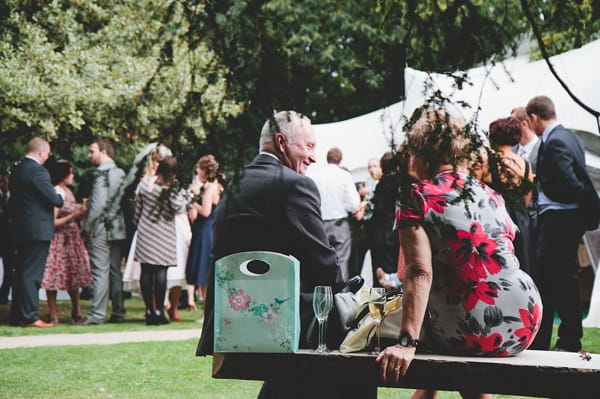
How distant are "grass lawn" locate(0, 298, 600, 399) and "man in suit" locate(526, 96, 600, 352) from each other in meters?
0.55

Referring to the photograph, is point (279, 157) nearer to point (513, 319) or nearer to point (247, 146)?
point (513, 319)

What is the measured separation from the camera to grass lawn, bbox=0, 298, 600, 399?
18.9 feet

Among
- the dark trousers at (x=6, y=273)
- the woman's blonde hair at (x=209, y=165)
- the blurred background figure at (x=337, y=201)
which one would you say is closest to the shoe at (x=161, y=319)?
the blurred background figure at (x=337, y=201)

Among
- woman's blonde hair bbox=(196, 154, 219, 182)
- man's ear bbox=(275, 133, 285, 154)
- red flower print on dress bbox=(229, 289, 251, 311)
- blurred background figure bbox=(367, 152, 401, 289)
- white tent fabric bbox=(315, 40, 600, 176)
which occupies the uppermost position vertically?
white tent fabric bbox=(315, 40, 600, 176)

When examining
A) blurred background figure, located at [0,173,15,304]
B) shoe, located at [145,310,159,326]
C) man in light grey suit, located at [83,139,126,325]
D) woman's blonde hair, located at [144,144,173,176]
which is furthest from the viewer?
blurred background figure, located at [0,173,15,304]

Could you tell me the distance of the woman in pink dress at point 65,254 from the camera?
409 inches

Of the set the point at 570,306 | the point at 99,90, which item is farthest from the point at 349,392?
the point at 99,90

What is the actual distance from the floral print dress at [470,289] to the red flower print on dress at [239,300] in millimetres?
837

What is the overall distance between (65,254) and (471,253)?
770 centimetres

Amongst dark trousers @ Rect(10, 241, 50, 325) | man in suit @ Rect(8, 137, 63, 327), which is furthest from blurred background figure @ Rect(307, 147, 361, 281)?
dark trousers @ Rect(10, 241, 50, 325)

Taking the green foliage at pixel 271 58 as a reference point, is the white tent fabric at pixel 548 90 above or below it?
above

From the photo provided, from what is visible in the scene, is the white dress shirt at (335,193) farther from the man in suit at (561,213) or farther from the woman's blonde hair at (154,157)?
the woman's blonde hair at (154,157)

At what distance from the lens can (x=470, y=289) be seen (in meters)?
3.76

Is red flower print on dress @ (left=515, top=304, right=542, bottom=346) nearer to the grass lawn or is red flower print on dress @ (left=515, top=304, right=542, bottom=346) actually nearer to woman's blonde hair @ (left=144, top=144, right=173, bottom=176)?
woman's blonde hair @ (left=144, top=144, right=173, bottom=176)
